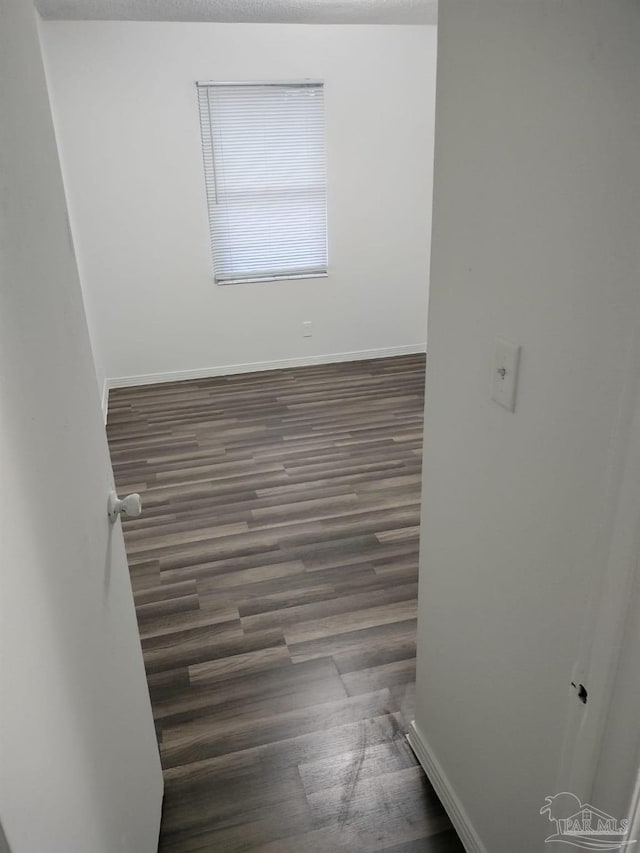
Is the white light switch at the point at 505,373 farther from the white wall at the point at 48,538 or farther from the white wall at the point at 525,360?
the white wall at the point at 48,538

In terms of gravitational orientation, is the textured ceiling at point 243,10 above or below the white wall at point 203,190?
above

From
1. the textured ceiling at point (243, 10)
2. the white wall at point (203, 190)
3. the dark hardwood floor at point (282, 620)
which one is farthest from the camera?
the white wall at point (203, 190)

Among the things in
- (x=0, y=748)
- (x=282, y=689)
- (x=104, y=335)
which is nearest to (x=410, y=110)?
(x=104, y=335)

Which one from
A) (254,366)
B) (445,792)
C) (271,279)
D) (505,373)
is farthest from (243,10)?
(445,792)

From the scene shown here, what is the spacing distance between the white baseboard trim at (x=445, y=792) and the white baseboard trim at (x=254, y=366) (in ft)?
13.1

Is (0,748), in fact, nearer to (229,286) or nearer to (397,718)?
(397,718)

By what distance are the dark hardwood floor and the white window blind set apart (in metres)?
1.51

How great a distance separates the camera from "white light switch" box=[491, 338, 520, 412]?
115 centimetres

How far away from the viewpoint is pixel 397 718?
202 cm

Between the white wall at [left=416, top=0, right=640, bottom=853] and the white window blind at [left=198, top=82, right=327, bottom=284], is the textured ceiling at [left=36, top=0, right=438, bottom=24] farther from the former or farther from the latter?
the white wall at [left=416, top=0, right=640, bottom=853]

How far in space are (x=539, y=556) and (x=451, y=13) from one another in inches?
41.7

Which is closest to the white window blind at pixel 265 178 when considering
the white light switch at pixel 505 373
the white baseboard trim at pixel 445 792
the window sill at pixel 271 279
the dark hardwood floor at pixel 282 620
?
the window sill at pixel 271 279

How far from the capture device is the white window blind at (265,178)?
485 cm

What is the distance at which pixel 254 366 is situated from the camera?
5562 millimetres
